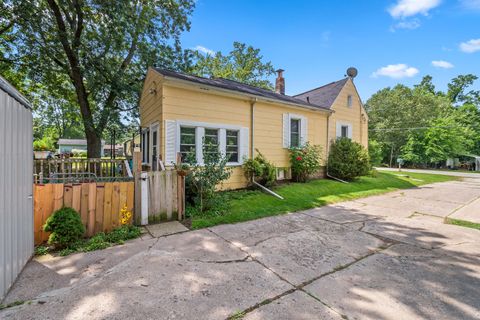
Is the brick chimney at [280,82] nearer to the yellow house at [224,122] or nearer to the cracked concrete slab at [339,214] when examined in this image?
the yellow house at [224,122]

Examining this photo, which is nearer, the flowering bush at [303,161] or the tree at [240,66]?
the flowering bush at [303,161]

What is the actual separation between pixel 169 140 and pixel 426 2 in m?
10.8

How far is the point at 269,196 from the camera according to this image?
7.70 meters

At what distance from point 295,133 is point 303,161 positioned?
5.39 feet

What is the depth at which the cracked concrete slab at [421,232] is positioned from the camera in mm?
4088

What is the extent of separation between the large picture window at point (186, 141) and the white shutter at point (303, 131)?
214 inches

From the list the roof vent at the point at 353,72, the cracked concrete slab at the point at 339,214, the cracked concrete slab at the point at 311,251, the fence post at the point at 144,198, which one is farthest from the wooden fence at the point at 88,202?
the roof vent at the point at 353,72

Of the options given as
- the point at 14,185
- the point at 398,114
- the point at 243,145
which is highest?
the point at 398,114

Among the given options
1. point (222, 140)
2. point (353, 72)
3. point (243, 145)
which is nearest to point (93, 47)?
point (222, 140)

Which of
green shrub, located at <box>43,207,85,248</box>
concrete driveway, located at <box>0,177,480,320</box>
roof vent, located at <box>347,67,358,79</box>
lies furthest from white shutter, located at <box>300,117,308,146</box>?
green shrub, located at <box>43,207,85,248</box>

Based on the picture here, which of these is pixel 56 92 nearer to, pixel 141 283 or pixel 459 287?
pixel 141 283

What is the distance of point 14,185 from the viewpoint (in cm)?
279

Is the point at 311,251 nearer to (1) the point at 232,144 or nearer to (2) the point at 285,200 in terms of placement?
(2) the point at 285,200

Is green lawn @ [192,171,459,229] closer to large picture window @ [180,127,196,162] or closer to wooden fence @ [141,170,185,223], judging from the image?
wooden fence @ [141,170,185,223]
